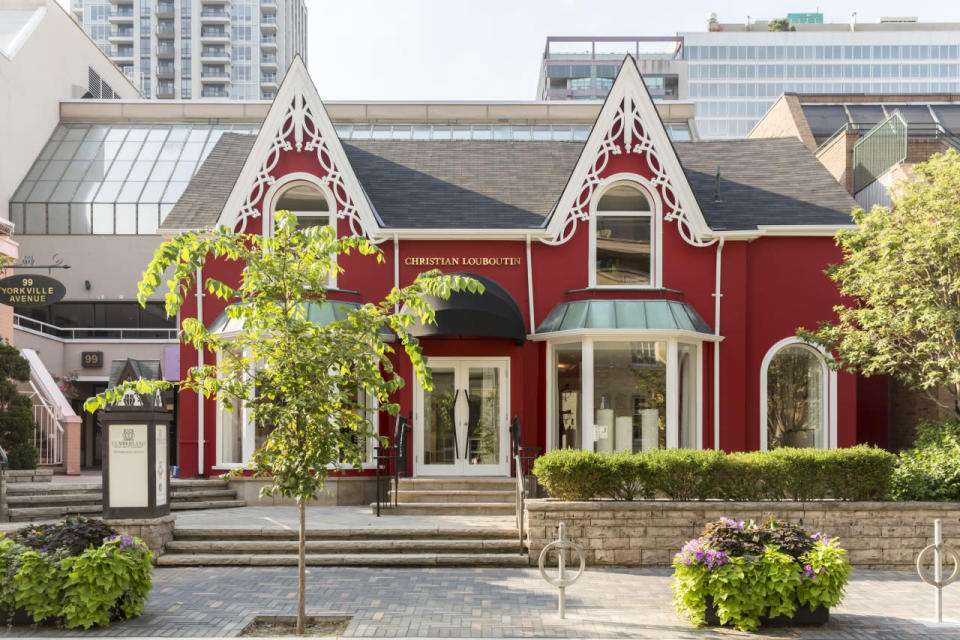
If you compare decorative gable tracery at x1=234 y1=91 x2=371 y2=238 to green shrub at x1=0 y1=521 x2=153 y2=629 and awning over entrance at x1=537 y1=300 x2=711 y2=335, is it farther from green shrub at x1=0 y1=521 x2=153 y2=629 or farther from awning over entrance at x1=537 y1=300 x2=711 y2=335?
green shrub at x1=0 y1=521 x2=153 y2=629

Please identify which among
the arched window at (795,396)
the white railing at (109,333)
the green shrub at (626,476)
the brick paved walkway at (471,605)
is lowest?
the brick paved walkway at (471,605)

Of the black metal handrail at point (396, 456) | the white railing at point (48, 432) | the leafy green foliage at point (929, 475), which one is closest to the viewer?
the leafy green foliage at point (929, 475)

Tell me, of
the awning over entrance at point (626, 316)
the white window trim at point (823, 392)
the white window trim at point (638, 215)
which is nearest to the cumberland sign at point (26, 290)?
the awning over entrance at point (626, 316)

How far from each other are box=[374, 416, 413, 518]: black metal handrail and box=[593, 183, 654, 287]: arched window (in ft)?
16.4

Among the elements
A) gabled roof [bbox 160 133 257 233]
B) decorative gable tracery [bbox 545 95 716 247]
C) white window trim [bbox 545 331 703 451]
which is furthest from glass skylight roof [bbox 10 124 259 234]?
white window trim [bbox 545 331 703 451]

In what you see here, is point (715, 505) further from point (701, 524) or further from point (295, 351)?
point (295, 351)

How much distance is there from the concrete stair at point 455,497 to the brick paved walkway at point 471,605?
2.83m

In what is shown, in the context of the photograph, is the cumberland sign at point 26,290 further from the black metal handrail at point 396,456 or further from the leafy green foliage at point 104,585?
the leafy green foliage at point 104,585

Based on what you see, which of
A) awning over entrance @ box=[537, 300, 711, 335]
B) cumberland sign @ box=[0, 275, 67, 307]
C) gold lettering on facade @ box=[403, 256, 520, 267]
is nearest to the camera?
cumberland sign @ box=[0, 275, 67, 307]

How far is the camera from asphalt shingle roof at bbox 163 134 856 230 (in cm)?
1816

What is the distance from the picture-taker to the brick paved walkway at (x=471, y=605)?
8.89 meters

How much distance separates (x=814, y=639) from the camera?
Answer: 8.73m

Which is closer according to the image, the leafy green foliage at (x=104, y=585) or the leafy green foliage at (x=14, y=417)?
the leafy green foliage at (x=104, y=585)

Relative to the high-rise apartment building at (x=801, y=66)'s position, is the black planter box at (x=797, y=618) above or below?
below
